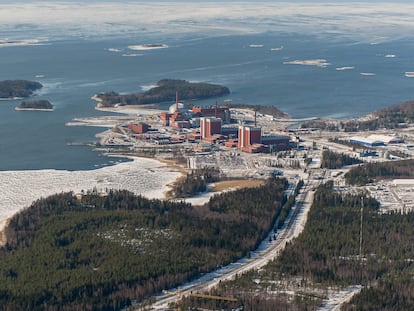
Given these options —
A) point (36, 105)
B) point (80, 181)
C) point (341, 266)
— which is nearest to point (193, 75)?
point (36, 105)

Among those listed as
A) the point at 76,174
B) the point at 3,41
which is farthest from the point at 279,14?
the point at 76,174

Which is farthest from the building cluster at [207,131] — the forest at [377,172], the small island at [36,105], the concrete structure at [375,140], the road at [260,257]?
the road at [260,257]

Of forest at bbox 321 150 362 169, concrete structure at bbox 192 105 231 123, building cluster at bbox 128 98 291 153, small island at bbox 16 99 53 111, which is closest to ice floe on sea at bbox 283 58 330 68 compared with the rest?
building cluster at bbox 128 98 291 153

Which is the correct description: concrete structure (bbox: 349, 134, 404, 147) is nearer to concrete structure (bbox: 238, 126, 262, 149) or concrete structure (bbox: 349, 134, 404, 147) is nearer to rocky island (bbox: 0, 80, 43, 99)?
concrete structure (bbox: 238, 126, 262, 149)

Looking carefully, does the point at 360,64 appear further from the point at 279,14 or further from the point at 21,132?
the point at 279,14

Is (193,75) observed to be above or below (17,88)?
below

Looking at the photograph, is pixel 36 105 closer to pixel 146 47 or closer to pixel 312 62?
pixel 312 62
